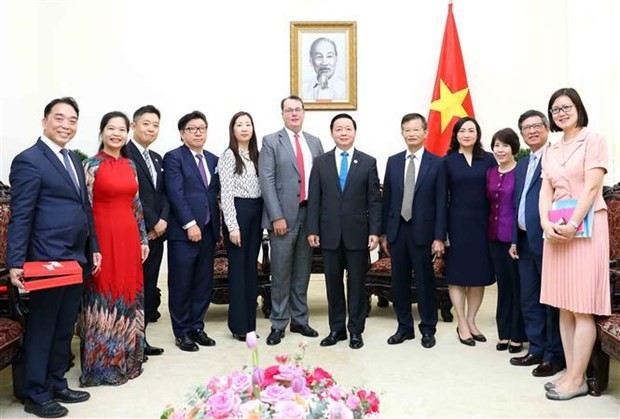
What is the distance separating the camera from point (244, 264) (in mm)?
3736

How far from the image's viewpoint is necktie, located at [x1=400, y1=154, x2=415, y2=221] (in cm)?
361

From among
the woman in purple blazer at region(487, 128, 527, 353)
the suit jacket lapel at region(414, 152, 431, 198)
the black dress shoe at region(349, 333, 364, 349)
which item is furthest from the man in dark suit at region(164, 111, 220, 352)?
the woman in purple blazer at region(487, 128, 527, 353)

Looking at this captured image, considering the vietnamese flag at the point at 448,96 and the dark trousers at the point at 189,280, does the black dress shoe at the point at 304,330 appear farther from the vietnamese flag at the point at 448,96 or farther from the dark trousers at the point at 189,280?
the vietnamese flag at the point at 448,96

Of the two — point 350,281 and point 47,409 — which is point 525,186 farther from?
point 47,409

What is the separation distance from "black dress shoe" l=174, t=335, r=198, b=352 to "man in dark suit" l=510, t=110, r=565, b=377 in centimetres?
194

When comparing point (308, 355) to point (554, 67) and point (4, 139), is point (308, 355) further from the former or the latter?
point (554, 67)

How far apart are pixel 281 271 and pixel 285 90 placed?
2699mm

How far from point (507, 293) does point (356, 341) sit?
992 mm

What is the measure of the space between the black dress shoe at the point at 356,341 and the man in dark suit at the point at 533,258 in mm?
918

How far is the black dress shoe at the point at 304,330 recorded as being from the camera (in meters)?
3.93

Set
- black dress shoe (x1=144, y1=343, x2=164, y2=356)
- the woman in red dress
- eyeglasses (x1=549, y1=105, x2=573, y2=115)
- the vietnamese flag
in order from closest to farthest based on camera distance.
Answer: eyeglasses (x1=549, y1=105, x2=573, y2=115)
the woman in red dress
black dress shoe (x1=144, y1=343, x2=164, y2=356)
the vietnamese flag

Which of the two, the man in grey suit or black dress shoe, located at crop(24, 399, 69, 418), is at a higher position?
the man in grey suit

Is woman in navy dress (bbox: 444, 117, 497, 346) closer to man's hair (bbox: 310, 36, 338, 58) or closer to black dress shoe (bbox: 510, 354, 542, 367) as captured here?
black dress shoe (bbox: 510, 354, 542, 367)

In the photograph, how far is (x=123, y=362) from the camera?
3.04 metres
